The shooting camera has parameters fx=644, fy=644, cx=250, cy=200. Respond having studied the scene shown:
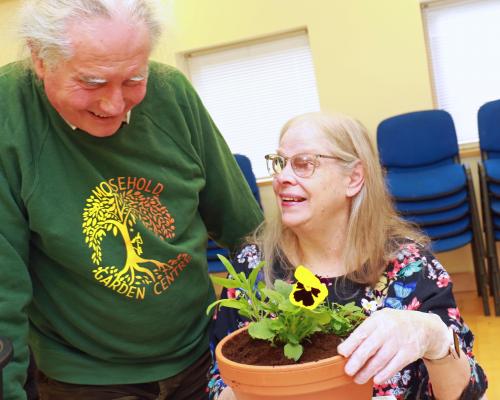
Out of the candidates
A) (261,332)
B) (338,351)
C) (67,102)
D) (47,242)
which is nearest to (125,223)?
(47,242)

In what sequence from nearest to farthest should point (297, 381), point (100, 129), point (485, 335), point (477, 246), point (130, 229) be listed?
point (297, 381), point (100, 129), point (130, 229), point (485, 335), point (477, 246)

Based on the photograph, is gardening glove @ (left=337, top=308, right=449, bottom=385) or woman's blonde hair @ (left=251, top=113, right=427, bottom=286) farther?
woman's blonde hair @ (left=251, top=113, right=427, bottom=286)

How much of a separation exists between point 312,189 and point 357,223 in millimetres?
148

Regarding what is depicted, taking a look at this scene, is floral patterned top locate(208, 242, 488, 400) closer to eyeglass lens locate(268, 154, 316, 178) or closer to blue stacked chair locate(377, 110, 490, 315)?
eyeglass lens locate(268, 154, 316, 178)

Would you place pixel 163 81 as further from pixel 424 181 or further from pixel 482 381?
pixel 424 181

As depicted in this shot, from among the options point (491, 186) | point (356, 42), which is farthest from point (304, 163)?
point (356, 42)

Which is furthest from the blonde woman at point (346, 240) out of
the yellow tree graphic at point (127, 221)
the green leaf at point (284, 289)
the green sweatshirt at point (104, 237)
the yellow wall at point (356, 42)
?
the yellow wall at point (356, 42)

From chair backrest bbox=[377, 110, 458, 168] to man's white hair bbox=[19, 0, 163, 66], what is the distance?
3.26m

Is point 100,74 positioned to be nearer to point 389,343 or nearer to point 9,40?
point 9,40

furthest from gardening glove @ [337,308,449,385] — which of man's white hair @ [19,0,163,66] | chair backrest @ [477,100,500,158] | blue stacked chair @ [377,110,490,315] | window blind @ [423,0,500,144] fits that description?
window blind @ [423,0,500,144]

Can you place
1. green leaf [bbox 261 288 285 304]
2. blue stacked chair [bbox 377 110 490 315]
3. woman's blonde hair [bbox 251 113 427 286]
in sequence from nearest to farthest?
green leaf [bbox 261 288 285 304]
woman's blonde hair [bbox 251 113 427 286]
blue stacked chair [bbox 377 110 490 315]

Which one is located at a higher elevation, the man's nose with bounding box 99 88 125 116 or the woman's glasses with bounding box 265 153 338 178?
the man's nose with bounding box 99 88 125 116

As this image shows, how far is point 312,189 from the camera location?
1621mm

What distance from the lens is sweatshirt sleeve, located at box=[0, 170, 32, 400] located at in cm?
130
